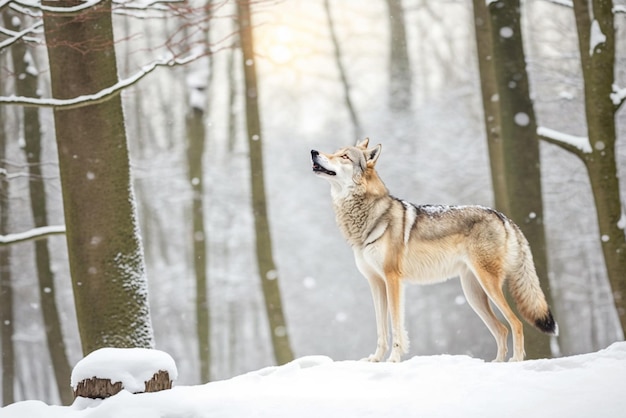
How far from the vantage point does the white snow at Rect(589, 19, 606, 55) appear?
24.9 ft

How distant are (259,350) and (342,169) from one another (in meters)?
21.5

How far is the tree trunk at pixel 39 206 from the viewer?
41.1ft

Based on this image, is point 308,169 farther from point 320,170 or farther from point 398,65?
point 320,170

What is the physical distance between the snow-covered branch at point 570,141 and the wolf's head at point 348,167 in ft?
8.68

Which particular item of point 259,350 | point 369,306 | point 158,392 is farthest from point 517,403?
point 259,350

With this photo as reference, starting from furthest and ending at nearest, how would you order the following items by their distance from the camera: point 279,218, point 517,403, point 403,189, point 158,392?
point 279,218 → point 403,189 → point 158,392 → point 517,403

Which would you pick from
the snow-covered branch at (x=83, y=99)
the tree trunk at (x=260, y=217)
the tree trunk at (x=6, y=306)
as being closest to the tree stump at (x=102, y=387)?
the snow-covered branch at (x=83, y=99)

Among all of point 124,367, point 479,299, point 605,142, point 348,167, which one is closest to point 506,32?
point 605,142

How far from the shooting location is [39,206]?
42.7ft

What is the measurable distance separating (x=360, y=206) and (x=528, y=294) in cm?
171

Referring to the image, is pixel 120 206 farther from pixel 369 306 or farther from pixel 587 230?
pixel 369 306

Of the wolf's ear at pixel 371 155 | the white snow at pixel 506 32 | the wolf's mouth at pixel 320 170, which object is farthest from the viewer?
the white snow at pixel 506 32

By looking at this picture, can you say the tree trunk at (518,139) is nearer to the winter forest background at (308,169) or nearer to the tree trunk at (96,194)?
the tree trunk at (96,194)

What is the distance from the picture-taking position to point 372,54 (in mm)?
21203
